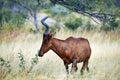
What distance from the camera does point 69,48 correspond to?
311 cm

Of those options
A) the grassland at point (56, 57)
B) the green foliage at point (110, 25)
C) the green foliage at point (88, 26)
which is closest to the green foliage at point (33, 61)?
the grassland at point (56, 57)

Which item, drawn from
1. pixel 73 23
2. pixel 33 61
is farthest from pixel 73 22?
pixel 33 61

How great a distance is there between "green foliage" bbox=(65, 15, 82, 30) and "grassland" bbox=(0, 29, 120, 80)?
0.05 m

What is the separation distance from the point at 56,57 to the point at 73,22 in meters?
0.32

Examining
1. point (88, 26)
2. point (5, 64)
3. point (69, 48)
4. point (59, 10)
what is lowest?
point (5, 64)

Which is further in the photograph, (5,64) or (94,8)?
(94,8)

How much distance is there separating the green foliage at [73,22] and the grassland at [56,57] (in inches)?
1.8

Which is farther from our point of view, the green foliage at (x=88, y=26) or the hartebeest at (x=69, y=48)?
the green foliage at (x=88, y=26)

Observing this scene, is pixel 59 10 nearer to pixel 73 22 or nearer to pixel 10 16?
pixel 73 22

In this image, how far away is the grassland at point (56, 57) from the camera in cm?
305

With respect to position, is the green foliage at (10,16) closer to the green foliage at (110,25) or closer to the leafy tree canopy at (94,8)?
the leafy tree canopy at (94,8)

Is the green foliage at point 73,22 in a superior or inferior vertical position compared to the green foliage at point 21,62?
superior

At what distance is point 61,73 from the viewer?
10.3ft

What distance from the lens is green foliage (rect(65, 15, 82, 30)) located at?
3121 mm
